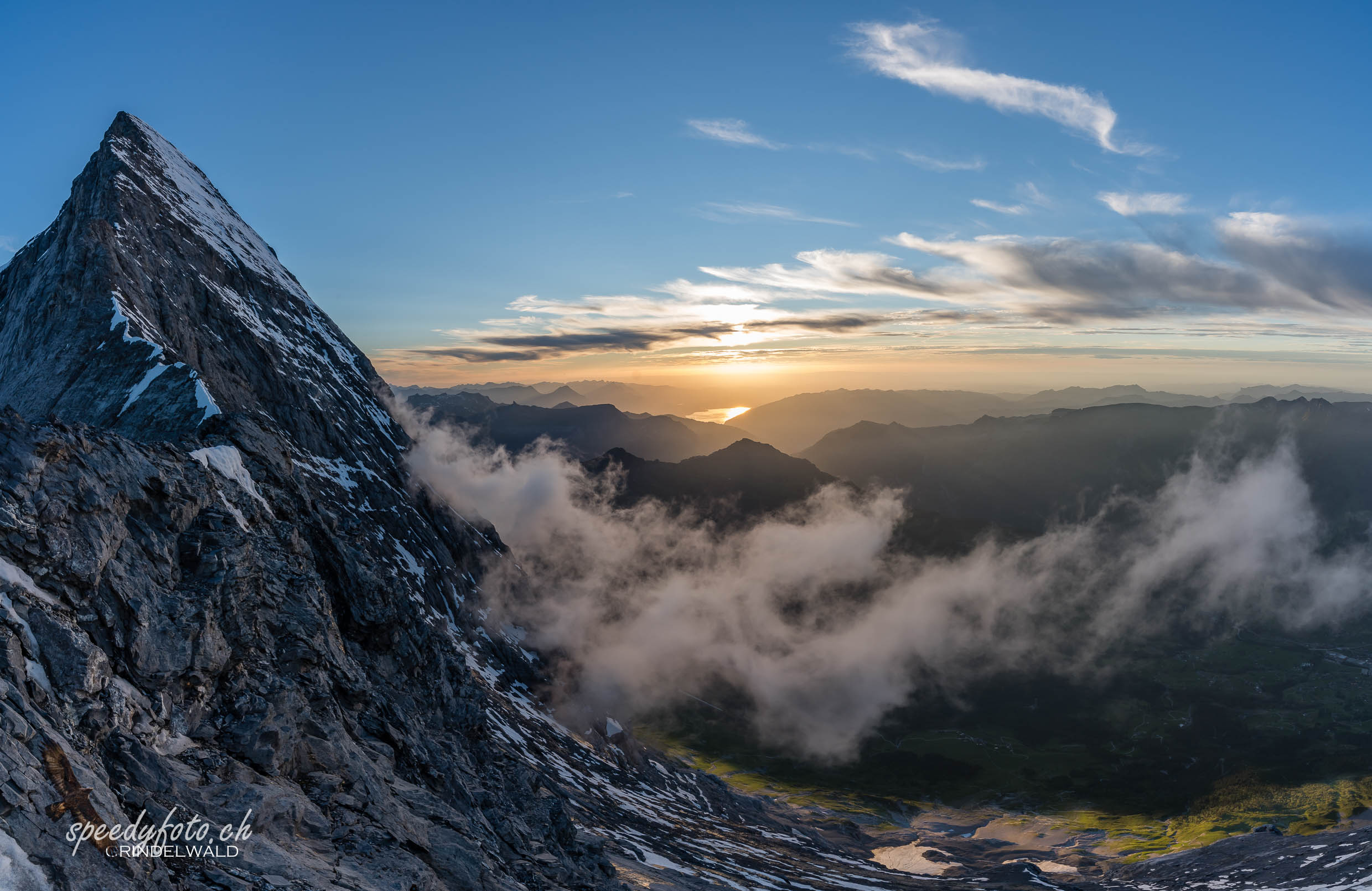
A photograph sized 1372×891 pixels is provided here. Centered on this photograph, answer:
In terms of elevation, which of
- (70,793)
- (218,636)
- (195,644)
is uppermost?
(195,644)

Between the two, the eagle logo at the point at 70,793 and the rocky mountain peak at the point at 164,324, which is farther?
the rocky mountain peak at the point at 164,324

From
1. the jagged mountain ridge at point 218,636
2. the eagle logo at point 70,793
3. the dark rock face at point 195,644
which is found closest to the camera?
the eagle logo at point 70,793

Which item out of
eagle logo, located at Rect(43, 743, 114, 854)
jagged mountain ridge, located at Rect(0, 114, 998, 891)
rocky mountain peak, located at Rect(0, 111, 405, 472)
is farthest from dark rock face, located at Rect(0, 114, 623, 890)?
rocky mountain peak, located at Rect(0, 111, 405, 472)

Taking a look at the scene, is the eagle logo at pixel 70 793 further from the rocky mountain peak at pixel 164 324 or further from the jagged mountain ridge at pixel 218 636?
the rocky mountain peak at pixel 164 324

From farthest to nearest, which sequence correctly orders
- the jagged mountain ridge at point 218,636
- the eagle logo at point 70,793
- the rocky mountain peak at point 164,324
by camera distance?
the rocky mountain peak at point 164,324
the jagged mountain ridge at point 218,636
the eagle logo at point 70,793

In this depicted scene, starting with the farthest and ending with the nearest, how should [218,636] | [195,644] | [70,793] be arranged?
[218,636], [195,644], [70,793]

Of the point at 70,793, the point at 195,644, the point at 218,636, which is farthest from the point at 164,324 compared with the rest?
the point at 70,793

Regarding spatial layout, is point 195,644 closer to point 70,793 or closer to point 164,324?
point 70,793

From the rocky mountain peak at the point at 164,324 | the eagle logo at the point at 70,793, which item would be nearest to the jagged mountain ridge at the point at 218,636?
the eagle logo at the point at 70,793

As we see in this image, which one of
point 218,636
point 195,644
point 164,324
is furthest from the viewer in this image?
point 164,324

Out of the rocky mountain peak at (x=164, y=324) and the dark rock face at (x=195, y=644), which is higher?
the rocky mountain peak at (x=164, y=324)

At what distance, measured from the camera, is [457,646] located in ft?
495

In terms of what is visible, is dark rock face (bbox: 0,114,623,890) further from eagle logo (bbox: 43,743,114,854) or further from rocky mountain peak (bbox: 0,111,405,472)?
rocky mountain peak (bbox: 0,111,405,472)

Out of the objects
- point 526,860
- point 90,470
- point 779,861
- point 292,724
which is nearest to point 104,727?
point 292,724
